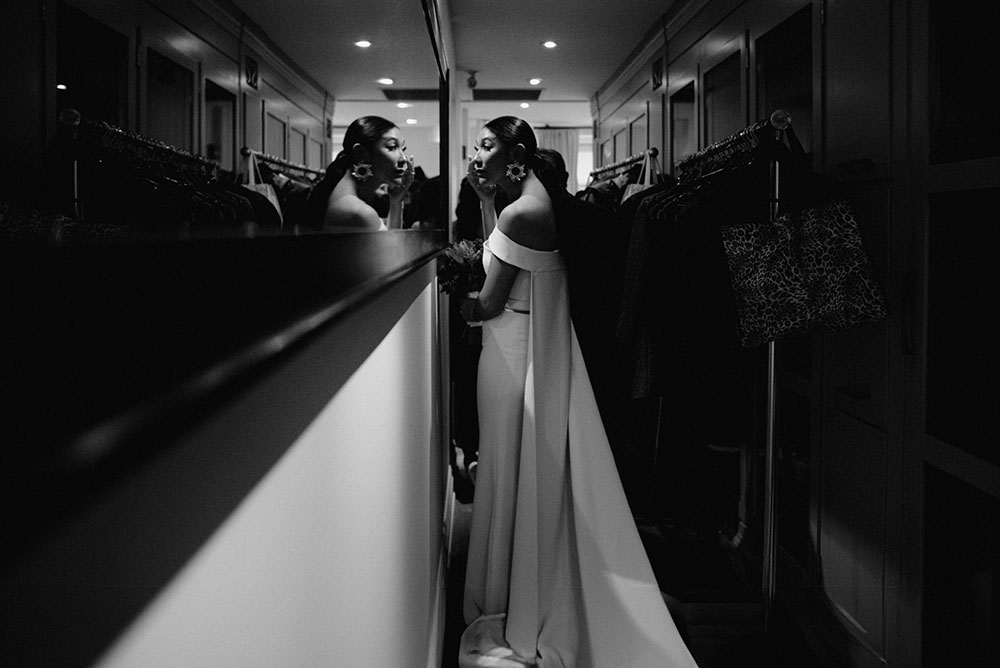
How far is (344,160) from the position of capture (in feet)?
2.36

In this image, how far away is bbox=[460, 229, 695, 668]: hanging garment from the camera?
2.38 meters

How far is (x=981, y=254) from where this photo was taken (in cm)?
177

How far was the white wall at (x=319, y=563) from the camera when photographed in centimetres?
30

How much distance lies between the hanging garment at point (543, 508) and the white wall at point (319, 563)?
119cm

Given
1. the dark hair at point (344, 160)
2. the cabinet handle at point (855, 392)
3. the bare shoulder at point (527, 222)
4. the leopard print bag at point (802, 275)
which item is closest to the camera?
the dark hair at point (344, 160)

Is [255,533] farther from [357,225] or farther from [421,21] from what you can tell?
[421,21]

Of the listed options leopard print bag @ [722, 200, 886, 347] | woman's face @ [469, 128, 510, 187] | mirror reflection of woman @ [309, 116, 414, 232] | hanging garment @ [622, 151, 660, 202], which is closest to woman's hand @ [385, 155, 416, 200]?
mirror reflection of woman @ [309, 116, 414, 232]

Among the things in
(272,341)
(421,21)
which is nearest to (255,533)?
(272,341)

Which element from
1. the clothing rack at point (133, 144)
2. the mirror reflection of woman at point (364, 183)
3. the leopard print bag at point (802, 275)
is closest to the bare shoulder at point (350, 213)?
the mirror reflection of woman at point (364, 183)

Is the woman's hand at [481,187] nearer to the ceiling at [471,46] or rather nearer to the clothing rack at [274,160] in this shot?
the ceiling at [471,46]

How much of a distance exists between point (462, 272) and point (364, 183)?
190 centimetres

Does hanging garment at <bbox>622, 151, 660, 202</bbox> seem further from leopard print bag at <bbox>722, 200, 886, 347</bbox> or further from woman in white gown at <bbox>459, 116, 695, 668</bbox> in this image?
leopard print bag at <bbox>722, 200, 886, 347</bbox>

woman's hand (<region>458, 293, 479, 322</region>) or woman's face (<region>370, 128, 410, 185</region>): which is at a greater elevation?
woman's face (<region>370, 128, 410, 185</region>)

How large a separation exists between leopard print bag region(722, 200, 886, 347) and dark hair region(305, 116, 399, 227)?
4.30 feet
